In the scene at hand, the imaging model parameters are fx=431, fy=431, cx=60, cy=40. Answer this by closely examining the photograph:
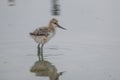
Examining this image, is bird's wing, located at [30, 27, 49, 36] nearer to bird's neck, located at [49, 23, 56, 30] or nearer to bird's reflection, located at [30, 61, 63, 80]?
bird's neck, located at [49, 23, 56, 30]

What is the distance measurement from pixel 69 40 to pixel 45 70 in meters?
0.34

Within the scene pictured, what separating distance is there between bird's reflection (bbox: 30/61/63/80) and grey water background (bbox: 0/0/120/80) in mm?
24

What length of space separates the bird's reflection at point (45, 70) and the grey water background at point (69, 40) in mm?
24

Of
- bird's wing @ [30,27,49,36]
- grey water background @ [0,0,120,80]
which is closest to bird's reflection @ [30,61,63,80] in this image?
grey water background @ [0,0,120,80]

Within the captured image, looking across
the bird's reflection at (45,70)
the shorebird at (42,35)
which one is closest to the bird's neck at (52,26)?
the shorebird at (42,35)

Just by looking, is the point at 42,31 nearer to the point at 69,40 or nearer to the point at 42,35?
the point at 42,35

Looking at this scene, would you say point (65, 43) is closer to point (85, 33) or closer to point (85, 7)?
point (85, 33)

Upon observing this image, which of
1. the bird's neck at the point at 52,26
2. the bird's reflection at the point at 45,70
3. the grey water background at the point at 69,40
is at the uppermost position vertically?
the bird's neck at the point at 52,26

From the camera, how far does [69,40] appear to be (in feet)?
7.59

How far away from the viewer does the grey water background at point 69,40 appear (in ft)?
6.60

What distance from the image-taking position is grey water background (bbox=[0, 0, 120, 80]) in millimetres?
2012

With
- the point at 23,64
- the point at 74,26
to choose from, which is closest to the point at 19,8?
the point at 74,26

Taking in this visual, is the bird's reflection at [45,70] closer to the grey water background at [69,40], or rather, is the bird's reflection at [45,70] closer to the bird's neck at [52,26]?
the grey water background at [69,40]

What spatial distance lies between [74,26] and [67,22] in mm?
50
